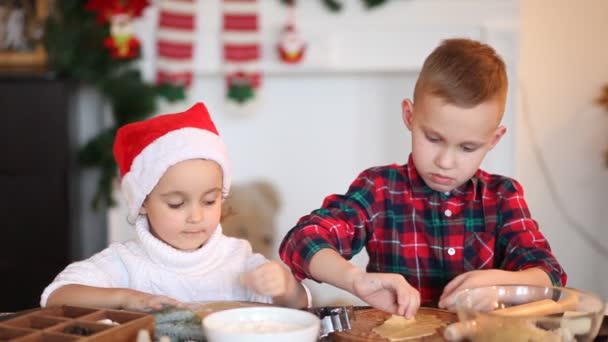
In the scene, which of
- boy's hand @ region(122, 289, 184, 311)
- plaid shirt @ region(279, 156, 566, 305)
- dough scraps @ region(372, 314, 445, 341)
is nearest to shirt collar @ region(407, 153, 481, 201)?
plaid shirt @ region(279, 156, 566, 305)

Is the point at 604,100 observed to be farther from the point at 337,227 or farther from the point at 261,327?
the point at 261,327

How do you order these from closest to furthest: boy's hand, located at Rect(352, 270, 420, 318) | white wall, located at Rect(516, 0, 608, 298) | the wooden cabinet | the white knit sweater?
boy's hand, located at Rect(352, 270, 420, 318), the white knit sweater, the wooden cabinet, white wall, located at Rect(516, 0, 608, 298)

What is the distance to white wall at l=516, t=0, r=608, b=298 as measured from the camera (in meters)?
3.54

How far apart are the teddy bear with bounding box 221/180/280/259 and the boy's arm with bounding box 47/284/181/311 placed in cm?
192

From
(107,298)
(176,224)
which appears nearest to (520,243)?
(176,224)

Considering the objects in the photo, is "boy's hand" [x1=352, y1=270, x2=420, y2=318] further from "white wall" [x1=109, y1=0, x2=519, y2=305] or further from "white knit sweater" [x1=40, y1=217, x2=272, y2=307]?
"white wall" [x1=109, y1=0, x2=519, y2=305]

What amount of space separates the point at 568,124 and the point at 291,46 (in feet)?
4.21

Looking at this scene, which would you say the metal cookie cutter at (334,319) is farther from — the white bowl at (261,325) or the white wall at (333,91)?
the white wall at (333,91)

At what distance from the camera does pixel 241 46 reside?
3.25 meters

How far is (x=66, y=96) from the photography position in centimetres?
308

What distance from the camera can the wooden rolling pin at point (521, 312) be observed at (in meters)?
1.05

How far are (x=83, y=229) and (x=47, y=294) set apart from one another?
1939 mm

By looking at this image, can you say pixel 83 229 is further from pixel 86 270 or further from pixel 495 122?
pixel 495 122

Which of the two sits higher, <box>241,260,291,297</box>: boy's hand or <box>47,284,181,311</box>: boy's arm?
<box>241,260,291,297</box>: boy's hand
